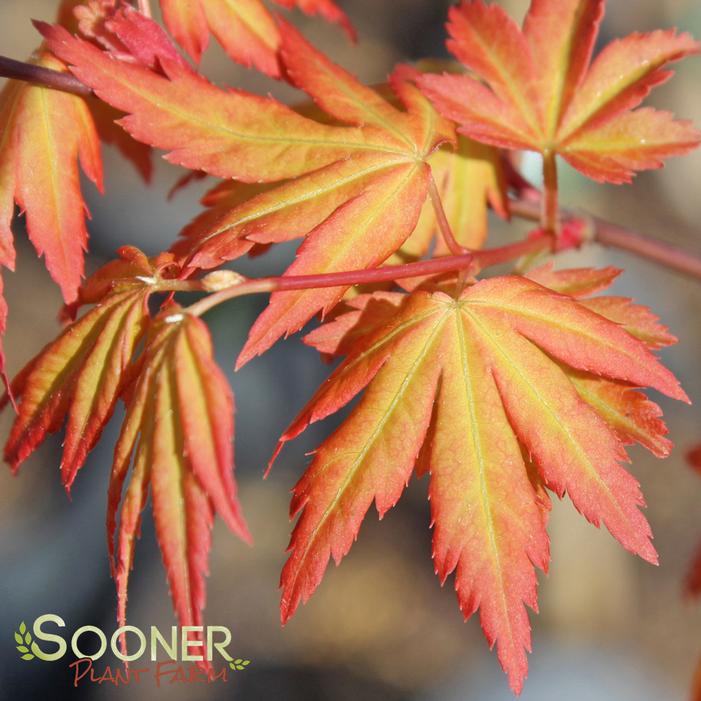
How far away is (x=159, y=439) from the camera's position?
48cm

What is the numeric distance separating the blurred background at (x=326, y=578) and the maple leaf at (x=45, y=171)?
1755mm

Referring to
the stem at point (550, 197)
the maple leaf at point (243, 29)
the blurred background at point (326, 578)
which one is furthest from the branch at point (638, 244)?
the blurred background at point (326, 578)

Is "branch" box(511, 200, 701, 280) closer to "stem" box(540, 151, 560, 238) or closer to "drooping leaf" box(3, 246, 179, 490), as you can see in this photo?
"stem" box(540, 151, 560, 238)

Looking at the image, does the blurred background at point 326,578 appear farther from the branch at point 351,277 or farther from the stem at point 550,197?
the branch at point 351,277

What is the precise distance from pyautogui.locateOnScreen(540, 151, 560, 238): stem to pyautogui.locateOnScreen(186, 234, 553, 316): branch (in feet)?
0.37

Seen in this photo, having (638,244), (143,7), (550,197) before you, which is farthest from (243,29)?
(638,244)

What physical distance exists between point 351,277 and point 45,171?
285mm

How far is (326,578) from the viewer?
2357mm

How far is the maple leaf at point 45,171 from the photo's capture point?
60 centimetres

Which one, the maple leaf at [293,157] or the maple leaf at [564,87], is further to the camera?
the maple leaf at [564,87]

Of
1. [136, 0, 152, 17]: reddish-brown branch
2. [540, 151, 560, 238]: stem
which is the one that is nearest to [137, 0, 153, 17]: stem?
[136, 0, 152, 17]: reddish-brown branch

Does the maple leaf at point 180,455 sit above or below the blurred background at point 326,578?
above

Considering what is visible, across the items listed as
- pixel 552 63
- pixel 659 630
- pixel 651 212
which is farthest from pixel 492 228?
pixel 552 63

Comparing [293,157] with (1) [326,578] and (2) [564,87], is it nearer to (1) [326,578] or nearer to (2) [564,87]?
(2) [564,87]
